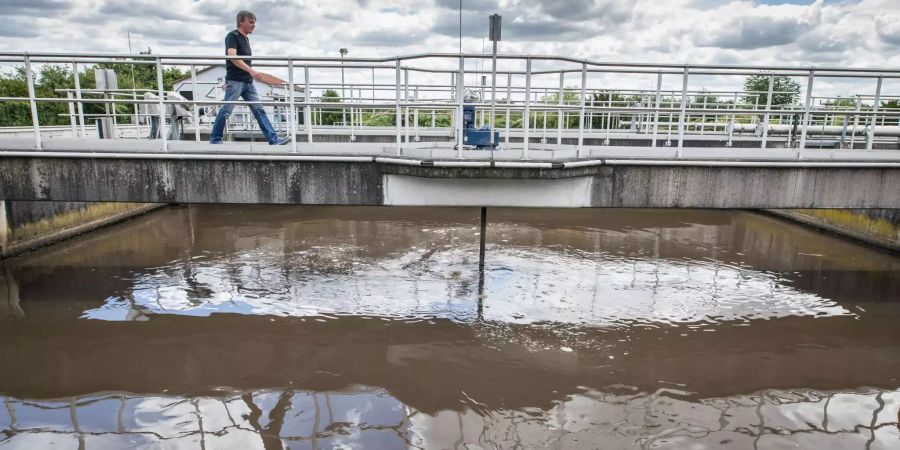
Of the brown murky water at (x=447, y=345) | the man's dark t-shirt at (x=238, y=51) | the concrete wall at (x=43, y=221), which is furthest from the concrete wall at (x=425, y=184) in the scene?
the concrete wall at (x=43, y=221)

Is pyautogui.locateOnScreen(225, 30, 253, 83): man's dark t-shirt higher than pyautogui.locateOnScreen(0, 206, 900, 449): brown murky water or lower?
higher

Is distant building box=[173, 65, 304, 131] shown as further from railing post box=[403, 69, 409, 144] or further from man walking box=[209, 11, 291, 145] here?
railing post box=[403, 69, 409, 144]

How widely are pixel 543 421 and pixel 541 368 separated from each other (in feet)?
3.14

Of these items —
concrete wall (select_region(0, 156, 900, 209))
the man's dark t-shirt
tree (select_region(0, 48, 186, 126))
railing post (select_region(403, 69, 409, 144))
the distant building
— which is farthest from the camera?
tree (select_region(0, 48, 186, 126))

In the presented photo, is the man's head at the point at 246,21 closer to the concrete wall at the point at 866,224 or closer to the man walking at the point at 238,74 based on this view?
the man walking at the point at 238,74

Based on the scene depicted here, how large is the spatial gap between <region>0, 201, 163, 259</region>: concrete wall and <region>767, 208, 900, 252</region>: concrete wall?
16.4 m

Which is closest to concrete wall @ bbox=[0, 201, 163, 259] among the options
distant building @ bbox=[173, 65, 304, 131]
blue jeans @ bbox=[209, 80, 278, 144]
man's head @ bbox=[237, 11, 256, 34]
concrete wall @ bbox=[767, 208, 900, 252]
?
distant building @ bbox=[173, 65, 304, 131]

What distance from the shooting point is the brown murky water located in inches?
189

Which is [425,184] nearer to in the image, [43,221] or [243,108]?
[43,221]

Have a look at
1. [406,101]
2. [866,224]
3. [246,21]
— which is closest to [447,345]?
[406,101]

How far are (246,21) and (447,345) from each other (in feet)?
15.1

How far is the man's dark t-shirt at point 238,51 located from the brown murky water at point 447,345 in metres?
3.08

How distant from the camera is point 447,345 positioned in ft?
20.9

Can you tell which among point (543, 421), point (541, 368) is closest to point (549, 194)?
point (541, 368)
